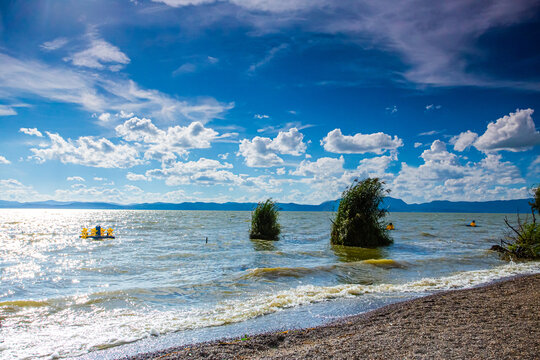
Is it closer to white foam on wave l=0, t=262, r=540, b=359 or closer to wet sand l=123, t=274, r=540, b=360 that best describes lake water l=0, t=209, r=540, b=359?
white foam on wave l=0, t=262, r=540, b=359

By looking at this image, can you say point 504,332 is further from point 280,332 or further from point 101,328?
point 101,328

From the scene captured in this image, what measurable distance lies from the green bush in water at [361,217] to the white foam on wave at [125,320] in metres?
11.4

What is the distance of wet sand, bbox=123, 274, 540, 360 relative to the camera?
15.3 feet

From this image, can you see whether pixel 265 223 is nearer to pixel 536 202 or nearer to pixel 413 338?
pixel 536 202

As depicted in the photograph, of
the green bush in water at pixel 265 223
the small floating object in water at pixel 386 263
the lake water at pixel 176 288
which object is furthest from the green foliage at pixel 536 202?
the green bush in water at pixel 265 223

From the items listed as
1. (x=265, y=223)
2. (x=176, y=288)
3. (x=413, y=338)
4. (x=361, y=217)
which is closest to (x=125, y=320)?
(x=176, y=288)

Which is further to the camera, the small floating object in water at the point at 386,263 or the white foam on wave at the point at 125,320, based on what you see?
the small floating object in water at the point at 386,263

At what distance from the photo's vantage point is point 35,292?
11477 mm

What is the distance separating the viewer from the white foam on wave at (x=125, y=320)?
22.0ft

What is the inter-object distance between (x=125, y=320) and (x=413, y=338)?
6810mm

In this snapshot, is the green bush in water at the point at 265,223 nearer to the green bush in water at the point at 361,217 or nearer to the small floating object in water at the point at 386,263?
the green bush in water at the point at 361,217

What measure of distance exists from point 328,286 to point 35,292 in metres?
10.4

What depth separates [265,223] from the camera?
28.3m

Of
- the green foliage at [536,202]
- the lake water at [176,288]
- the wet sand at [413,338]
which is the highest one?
the green foliage at [536,202]
